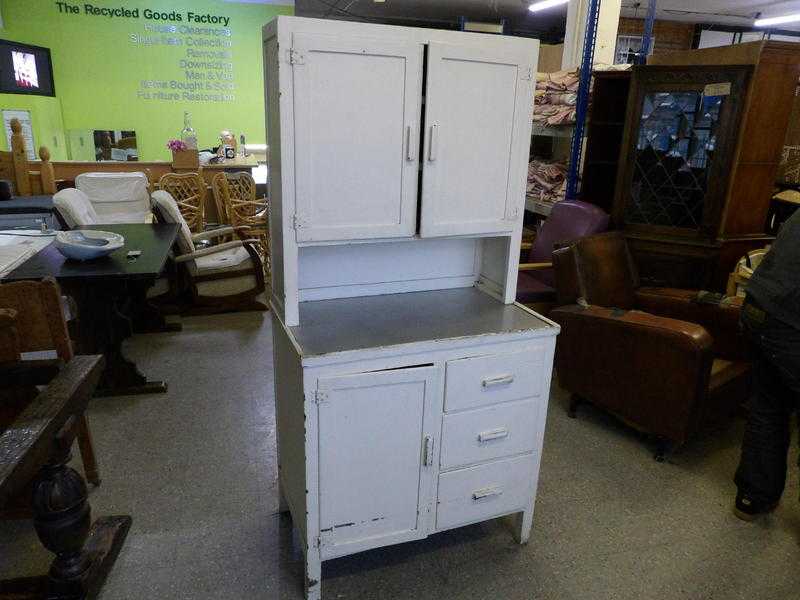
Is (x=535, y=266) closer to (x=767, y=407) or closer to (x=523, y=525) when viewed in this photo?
(x=767, y=407)

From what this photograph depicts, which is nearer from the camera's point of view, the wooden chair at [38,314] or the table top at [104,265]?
the wooden chair at [38,314]

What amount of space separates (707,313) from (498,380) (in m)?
1.57

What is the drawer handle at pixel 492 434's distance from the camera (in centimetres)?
184

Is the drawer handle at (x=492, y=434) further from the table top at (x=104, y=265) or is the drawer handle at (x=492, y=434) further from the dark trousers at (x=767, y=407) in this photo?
the table top at (x=104, y=265)

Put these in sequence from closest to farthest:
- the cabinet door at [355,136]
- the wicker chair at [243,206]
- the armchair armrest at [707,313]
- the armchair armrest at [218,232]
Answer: the cabinet door at [355,136], the armchair armrest at [707,313], the armchair armrest at [218,232], the wicker chair at [243,206]

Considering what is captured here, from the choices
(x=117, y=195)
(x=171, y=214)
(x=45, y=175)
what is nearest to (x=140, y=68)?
(x=45, y=175)

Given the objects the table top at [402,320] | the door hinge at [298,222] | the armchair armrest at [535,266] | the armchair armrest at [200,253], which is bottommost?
the armchair armrest at [200,253]

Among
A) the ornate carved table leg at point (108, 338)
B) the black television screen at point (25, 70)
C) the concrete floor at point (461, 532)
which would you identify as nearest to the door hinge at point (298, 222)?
the concrete floor at point (461, 532)

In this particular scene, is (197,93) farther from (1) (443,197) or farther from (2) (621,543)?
(2) (621,543)

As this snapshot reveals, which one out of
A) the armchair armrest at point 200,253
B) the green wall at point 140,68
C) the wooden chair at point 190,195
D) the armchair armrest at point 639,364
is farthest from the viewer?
the green wall at point 140,68

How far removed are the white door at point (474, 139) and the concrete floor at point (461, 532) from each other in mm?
1155

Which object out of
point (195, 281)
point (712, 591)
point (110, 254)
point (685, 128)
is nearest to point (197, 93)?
point (195, 281)

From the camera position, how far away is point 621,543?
6.89 feet

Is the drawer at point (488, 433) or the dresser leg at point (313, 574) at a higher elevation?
the drawer at point (488, 433)
